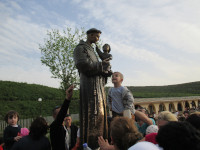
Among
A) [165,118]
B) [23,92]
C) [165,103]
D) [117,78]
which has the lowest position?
[165,103]

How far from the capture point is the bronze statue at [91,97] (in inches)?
115

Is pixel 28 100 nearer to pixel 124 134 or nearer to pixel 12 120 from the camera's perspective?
pixel 12 120

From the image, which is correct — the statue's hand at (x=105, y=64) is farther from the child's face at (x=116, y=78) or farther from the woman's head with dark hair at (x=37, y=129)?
the woman's head with dark hair at (x=37, y=129)

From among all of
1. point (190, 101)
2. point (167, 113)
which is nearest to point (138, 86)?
point (190, 101)

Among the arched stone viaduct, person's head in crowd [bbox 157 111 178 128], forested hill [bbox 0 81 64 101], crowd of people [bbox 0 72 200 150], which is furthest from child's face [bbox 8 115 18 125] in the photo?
forested hill [bbox 0 81 64 101]

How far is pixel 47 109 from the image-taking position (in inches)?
988

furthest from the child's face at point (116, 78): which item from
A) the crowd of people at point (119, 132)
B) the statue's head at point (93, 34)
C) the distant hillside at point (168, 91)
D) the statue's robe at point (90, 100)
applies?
the distant hillside at point (168, 91)

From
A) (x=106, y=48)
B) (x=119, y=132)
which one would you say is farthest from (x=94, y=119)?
(x=106, y=48)

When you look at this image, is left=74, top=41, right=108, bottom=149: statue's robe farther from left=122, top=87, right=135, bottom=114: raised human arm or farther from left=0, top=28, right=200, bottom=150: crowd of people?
left=122, top=87, right=135, bottom=114: raised human arm

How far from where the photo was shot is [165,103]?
1330 inches

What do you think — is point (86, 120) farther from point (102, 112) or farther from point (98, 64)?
point (98, 64)

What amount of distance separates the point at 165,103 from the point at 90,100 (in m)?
33.5

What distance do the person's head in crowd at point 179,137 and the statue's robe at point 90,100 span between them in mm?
1450

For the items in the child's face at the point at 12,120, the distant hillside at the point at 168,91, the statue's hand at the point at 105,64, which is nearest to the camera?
the statue's hand at the point at 105,64
